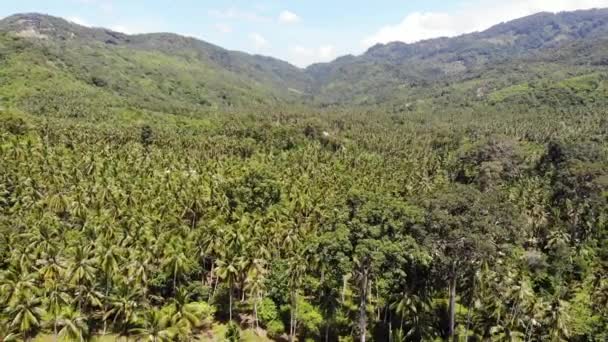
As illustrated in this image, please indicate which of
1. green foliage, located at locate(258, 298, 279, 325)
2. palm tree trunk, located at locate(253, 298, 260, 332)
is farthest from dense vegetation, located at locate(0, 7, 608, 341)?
palm tree trunk, located at locate(253, 298, 260, 332)

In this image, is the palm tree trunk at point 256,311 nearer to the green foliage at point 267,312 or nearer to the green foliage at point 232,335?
the green foliage at point 267,312

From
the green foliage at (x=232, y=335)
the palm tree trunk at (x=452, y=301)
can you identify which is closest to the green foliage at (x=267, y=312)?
the green foliage at (x=232, y=335)

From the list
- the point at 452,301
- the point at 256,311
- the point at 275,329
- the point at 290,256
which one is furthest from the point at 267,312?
the point at 452,301

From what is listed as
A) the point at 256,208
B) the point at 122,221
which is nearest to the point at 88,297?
the point at 122,221

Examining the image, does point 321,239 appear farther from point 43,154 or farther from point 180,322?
point 43,154

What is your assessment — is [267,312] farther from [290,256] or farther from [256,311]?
[290,256]

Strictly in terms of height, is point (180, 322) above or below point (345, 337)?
above

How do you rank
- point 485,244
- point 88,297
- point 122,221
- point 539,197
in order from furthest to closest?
1. point 539,197
2. point 122,221
3. point 88,297
4. point 485,244

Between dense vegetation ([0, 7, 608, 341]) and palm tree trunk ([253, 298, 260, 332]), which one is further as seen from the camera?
palm tree trunk ([253, 298, 260, 332])

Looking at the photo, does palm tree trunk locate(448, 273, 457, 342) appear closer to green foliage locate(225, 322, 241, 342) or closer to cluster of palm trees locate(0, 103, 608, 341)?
cluster of palm trees locate(0, 103, 608, 341)
